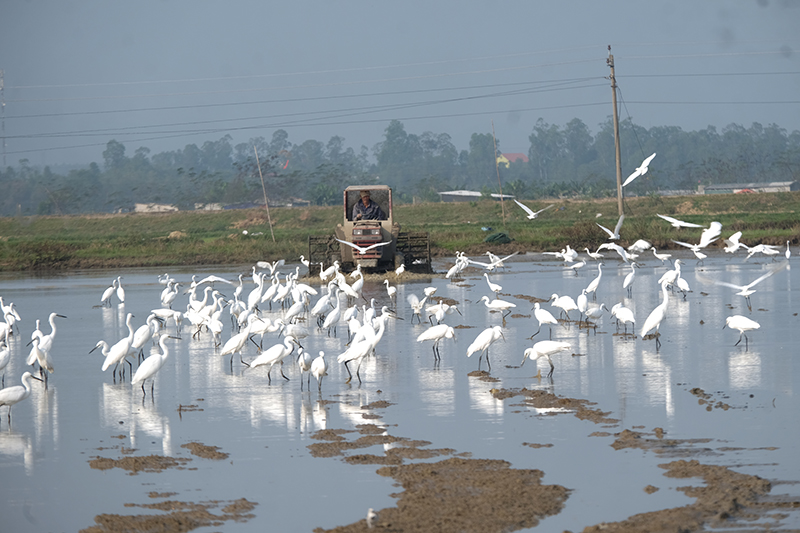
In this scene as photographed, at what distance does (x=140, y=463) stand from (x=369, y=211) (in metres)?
19.2

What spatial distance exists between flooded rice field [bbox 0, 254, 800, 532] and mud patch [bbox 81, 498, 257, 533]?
2 cm

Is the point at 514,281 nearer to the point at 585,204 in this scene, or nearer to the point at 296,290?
the point at 296,290

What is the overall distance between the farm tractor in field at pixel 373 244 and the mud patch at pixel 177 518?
57.1 feet

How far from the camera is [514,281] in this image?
24.6m

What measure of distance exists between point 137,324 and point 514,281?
11.0 m

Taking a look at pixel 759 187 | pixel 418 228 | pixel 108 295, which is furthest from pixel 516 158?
pixel 108 295

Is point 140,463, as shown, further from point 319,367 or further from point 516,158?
point 516,158

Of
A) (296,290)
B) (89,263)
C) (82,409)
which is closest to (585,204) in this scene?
(89,263)

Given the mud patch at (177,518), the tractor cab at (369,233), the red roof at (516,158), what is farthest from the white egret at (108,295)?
the red roof at (516,158)

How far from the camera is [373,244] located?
2505 cm

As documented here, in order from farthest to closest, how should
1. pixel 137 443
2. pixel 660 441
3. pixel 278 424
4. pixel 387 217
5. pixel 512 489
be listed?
pixel 387 217 → pixel 278 424 → pixel 137 443 → pixel 660 441 → pixel 512 489

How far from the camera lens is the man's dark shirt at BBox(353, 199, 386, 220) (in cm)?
2614

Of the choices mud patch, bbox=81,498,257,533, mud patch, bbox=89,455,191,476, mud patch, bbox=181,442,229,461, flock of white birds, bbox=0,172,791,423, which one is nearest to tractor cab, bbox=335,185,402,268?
flock of white birds, bbox=0,172,791,423

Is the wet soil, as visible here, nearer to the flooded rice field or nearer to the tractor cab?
the flooded rice field
